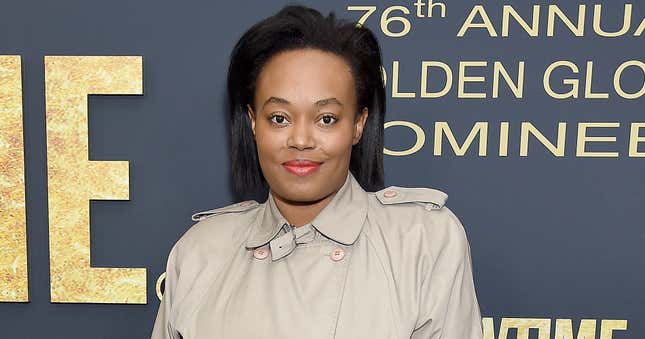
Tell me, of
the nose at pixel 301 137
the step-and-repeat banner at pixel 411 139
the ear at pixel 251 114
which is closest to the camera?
the nose at pixel 301 137

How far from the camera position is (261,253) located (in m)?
0.87

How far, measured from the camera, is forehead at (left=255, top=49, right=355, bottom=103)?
790 millimetres

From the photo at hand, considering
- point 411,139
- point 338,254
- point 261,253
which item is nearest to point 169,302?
point 261,253

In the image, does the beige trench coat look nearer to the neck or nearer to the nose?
the neck

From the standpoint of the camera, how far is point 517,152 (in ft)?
3.76

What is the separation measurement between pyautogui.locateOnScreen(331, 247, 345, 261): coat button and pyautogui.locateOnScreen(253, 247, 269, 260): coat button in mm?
100

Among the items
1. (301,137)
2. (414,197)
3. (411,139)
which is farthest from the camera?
(411,139)

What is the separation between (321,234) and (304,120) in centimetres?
17

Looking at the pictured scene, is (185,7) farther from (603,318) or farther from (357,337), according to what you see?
(603,318)

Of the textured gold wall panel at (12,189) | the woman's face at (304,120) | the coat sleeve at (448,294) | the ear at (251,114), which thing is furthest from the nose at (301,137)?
the textured gold wall panel at (12,189)

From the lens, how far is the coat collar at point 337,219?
846 mm

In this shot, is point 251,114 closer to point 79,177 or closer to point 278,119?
point 278,119

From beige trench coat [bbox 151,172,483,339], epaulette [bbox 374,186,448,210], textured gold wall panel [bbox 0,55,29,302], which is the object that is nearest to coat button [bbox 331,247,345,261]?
beige trench coat [bbox 151,172,483,339]

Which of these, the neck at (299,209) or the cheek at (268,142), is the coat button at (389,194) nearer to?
the neck at (299,209)
